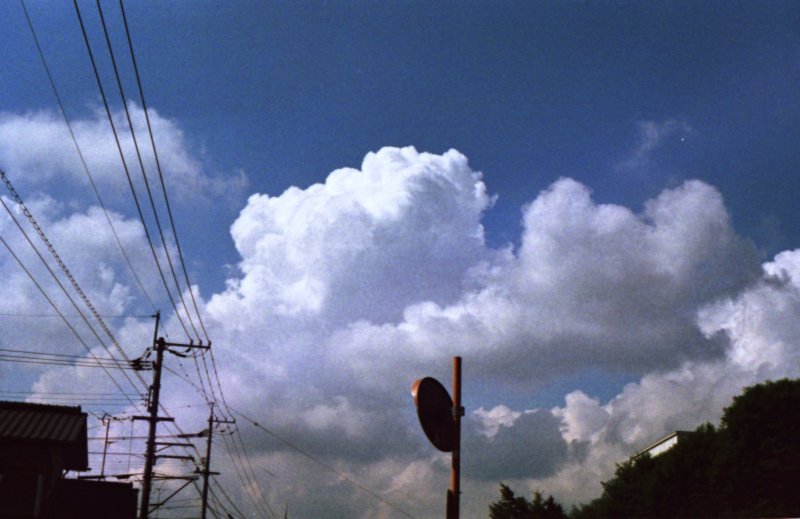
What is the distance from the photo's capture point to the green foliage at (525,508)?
59656mm

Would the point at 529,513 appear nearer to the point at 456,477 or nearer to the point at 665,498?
the point at 665,498

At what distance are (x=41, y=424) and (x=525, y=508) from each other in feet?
154

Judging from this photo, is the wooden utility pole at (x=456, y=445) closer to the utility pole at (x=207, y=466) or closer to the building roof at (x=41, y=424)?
the building roof at (x=41, y=424)

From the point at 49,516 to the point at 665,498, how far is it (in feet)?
151

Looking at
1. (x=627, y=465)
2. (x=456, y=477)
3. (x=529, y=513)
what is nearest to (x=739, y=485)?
(x=627, y=465)

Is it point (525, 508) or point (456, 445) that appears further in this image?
point (525, 508)

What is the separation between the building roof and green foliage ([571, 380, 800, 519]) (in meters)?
43.2

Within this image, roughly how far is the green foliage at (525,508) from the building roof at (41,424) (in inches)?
1743

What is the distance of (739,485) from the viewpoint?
165 feet

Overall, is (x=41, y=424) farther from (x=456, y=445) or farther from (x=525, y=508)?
(x=525, y=508)

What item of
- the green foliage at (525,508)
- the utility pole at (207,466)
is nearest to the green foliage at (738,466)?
the green foliage at (525,508)

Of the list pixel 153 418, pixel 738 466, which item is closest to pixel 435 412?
pixel 153 418

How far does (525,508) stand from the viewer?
198 ft

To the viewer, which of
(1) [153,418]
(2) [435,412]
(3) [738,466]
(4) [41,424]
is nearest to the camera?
(2) [435,412]
